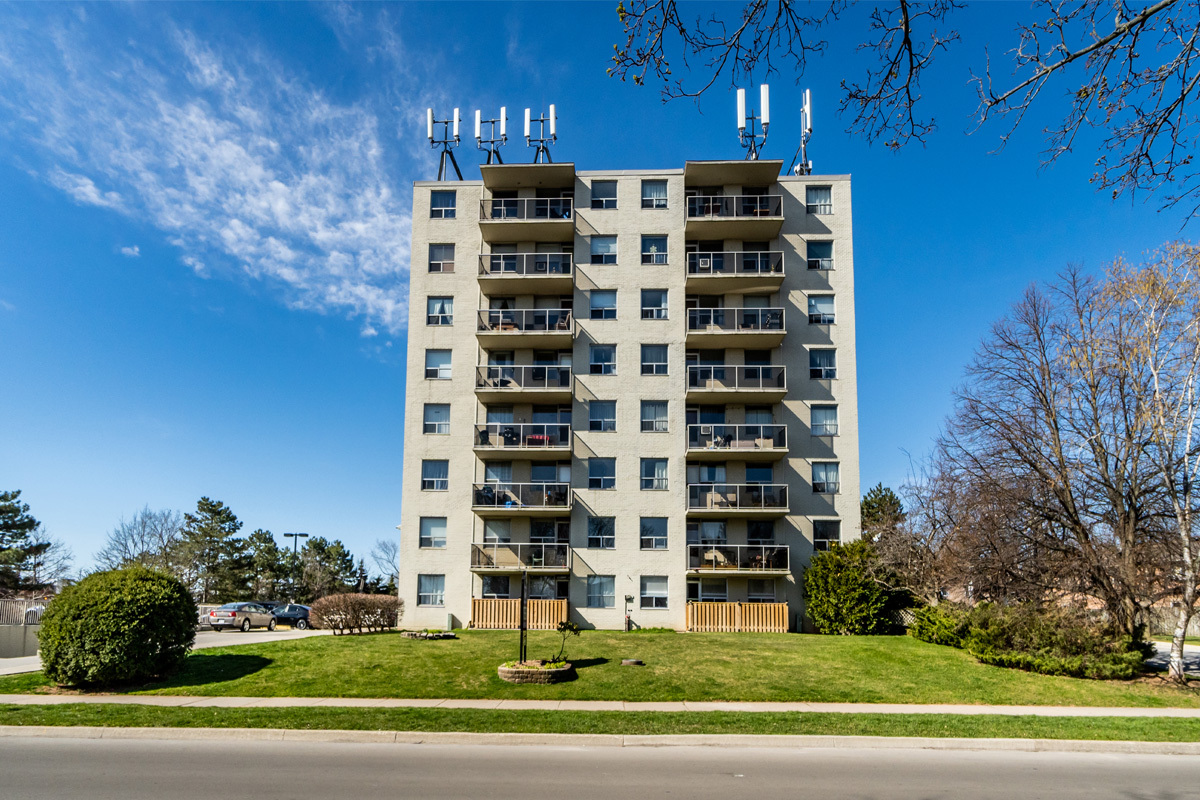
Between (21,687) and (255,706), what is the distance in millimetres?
6923

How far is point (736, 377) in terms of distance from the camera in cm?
3300

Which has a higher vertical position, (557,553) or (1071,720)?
(557,553)

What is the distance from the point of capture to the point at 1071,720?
14602mm

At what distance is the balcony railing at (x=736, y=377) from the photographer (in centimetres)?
3293

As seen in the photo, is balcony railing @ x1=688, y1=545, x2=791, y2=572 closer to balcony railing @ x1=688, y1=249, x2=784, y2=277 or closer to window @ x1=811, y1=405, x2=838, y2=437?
window @ x1=811, y1=405, x2=838, y2=437

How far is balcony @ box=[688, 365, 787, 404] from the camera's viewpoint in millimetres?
32562

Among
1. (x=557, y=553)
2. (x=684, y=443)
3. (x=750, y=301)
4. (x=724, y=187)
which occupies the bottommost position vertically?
(x=557, y=553)

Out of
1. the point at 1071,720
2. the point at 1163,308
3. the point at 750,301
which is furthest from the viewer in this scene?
the point at 750,301

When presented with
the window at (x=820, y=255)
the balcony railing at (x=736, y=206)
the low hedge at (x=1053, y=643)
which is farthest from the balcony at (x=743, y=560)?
the balcony railing at (x=736, y=206)

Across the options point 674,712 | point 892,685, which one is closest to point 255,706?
point 674,712

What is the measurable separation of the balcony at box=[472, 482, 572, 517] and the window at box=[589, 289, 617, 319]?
8.02 metres

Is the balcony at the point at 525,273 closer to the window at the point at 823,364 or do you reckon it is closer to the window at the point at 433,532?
the window at the point at 433,532

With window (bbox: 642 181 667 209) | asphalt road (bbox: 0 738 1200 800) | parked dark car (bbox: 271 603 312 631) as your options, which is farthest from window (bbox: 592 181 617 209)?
asphalt road (bbox: 0 738 1200 800)

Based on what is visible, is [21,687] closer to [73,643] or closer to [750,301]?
[73,643]
